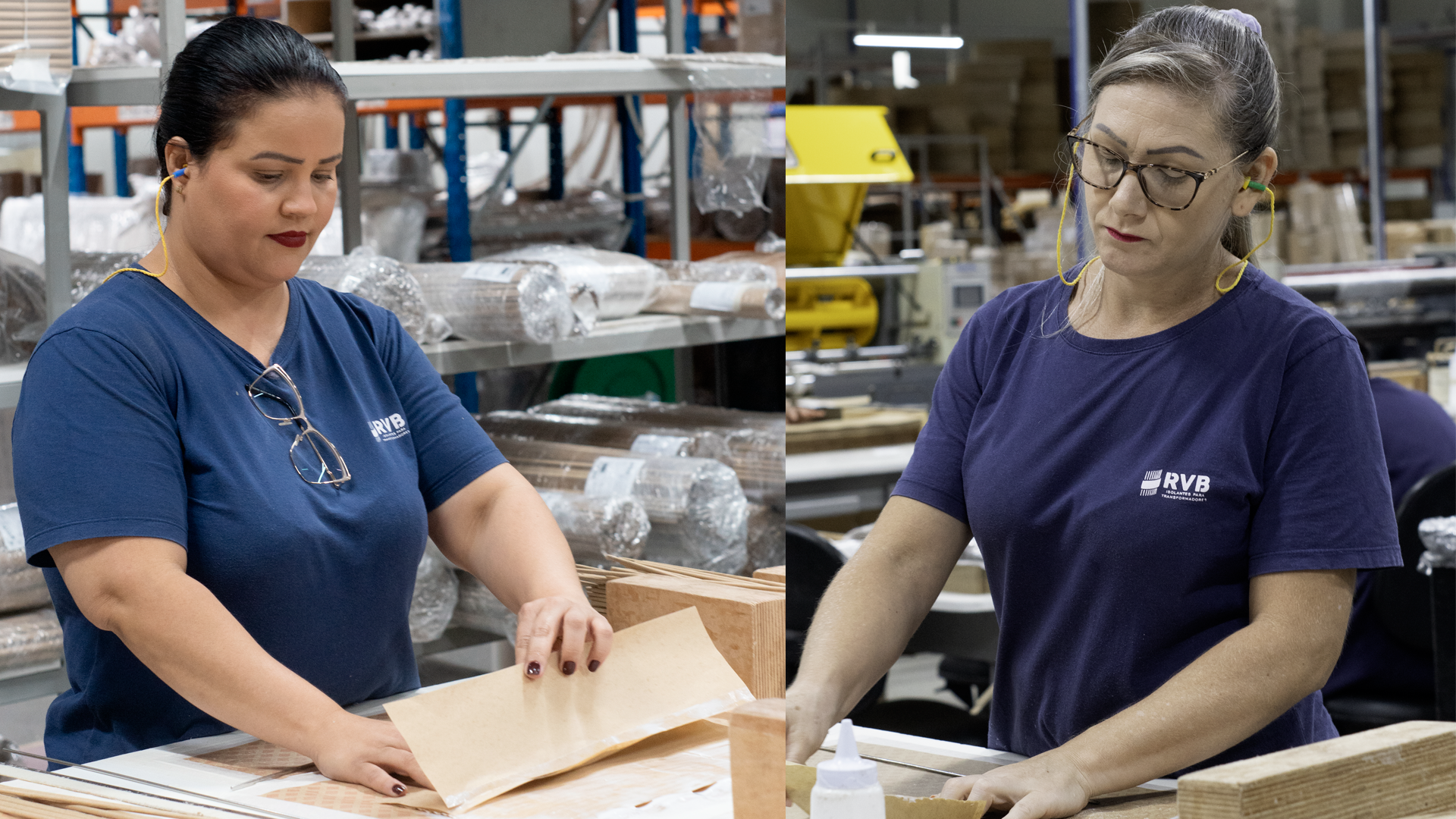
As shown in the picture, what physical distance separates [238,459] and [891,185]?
538cm

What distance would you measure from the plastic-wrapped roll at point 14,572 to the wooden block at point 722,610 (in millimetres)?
1203

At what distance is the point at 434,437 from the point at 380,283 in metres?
0.77

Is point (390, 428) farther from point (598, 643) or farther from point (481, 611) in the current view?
point (481, 611)

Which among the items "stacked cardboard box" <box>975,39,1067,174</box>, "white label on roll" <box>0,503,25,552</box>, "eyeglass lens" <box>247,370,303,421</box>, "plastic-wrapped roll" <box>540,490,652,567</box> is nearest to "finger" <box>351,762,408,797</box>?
"eyeglass lens" <box>247,370,303,421</box>

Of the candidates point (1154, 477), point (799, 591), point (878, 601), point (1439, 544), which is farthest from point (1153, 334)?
point (1439, 544)

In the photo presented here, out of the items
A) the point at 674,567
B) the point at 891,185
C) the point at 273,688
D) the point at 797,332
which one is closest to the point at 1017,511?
the point at 674,567

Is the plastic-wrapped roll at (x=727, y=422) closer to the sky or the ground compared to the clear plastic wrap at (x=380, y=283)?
closer to the ground

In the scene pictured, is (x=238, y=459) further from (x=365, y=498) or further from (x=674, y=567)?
(x=674, y=567)

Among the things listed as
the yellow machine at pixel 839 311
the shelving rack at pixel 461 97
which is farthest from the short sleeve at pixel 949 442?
the yellow machine at pixel 839 311

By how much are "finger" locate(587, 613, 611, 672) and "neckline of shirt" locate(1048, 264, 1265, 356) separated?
1.68 ft

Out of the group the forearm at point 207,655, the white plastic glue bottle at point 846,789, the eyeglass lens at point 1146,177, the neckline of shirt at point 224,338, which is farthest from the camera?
the neckline of shirt at point 224,338

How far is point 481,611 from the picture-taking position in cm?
262

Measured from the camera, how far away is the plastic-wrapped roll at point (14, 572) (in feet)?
7.29

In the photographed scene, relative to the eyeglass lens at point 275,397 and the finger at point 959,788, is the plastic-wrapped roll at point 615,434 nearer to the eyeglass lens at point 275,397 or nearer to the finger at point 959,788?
the eyeglass lens at point 275,397
